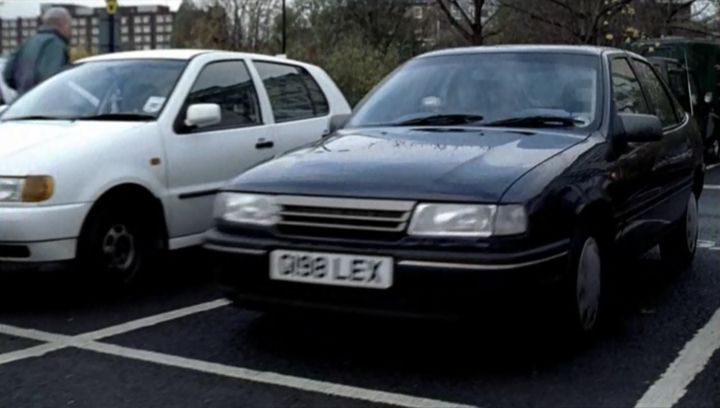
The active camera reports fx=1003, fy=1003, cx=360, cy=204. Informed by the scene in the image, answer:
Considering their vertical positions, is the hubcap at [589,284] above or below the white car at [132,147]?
below

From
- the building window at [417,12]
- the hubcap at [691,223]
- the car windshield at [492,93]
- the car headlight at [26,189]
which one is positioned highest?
the building window at [417,12]

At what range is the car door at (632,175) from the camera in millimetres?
5281

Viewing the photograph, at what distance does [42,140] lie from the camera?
5.95m

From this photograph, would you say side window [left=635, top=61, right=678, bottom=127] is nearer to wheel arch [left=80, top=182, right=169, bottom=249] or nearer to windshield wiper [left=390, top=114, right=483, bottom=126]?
windshield wiper [left=390, top=114, right=483, bottom=126]

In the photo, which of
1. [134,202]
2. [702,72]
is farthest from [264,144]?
[702,72]

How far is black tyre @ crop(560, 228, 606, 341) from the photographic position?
4562 millimetres

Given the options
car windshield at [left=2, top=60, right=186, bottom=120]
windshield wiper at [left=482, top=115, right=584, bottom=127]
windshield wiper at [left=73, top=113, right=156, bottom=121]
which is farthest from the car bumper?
car windshield at [left=2, top=60, right=186, bottom=120]

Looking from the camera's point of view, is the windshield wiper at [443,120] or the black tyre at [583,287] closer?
the black tyre at [583,287]

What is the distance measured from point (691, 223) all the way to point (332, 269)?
12.3 feet

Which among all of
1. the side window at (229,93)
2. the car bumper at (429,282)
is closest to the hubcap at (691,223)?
the car bumper at (429,282)

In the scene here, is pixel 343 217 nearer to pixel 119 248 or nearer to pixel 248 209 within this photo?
pixel 248 209

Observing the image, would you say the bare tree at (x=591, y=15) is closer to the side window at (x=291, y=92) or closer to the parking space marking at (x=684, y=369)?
the side window at (x=291, y=92)

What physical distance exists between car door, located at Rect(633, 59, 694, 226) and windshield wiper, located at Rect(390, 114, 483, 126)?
1.21 metres

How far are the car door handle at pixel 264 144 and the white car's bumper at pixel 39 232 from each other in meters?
1.74
